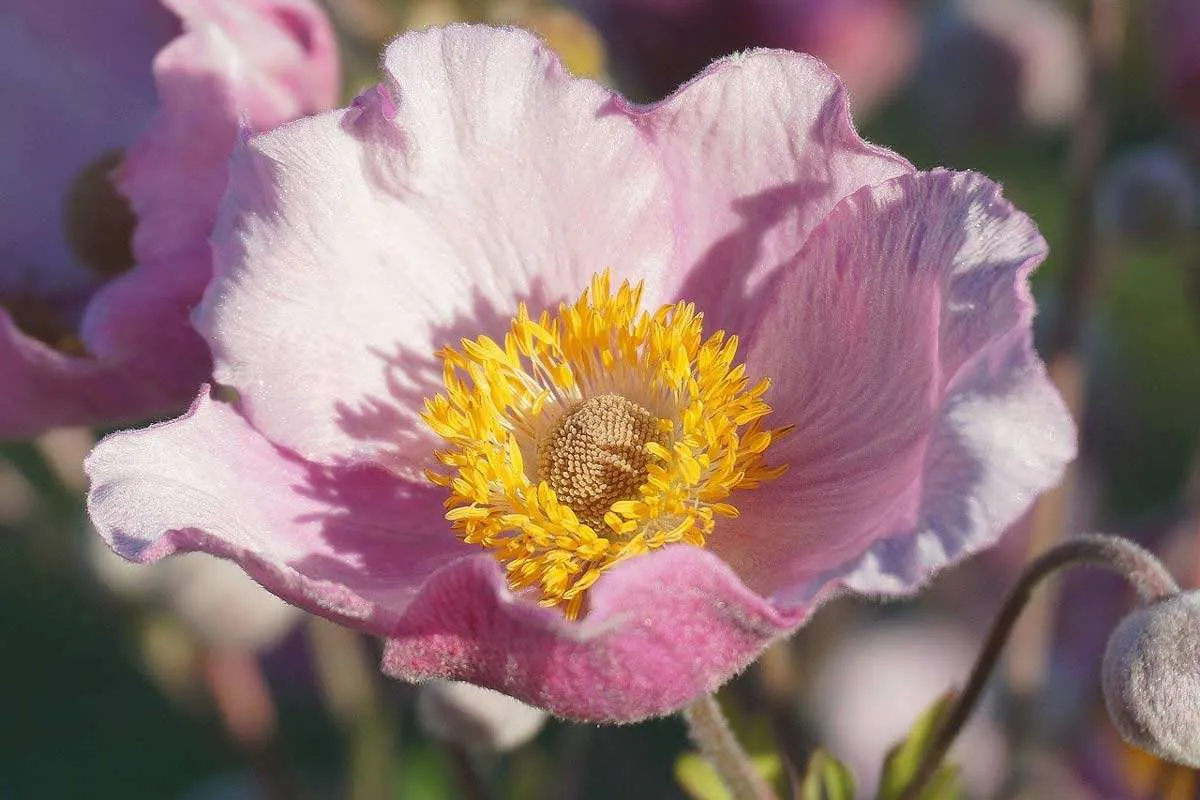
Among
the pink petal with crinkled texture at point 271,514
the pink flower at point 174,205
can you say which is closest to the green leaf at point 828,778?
the pink petal with crinkled texture at point 271,514

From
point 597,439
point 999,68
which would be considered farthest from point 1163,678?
point 999,68

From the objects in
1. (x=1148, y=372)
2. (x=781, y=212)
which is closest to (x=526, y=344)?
(x=781, y=212)

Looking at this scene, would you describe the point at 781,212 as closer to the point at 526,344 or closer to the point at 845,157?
the point at 845,157

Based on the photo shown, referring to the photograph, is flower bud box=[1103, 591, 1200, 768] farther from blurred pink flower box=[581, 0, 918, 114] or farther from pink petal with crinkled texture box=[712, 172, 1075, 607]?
blurred pink flower box=[581, 0, 918, 114]

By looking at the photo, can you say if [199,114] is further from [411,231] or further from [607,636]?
[607,636]

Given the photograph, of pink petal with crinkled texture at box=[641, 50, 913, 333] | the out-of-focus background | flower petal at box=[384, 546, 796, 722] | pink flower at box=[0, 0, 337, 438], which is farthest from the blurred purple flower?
flower petal at box=[384, 546, 796, 722]
